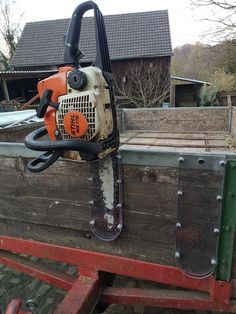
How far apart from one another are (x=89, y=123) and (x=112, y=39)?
16.3m

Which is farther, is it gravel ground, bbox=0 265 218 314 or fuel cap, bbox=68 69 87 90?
gravel ground, bbox=0 265 218 314

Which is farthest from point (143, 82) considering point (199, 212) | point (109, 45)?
point (199, 212)

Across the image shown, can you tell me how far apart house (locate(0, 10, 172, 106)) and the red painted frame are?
42.4 feet

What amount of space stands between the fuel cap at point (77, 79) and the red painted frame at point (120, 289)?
0.88 m

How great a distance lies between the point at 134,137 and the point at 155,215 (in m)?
3.21

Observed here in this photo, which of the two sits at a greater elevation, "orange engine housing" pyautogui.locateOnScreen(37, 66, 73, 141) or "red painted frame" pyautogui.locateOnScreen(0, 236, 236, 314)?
"orange engine housing" pyautogui.locateOnScreen(37, 66, 73, 141)

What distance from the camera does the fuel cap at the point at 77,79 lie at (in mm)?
1198

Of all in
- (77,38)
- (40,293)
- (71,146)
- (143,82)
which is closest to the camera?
(71,146)

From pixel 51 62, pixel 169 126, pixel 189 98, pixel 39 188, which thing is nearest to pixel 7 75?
pixel 51 62

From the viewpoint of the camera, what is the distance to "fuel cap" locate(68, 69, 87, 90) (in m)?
1.20

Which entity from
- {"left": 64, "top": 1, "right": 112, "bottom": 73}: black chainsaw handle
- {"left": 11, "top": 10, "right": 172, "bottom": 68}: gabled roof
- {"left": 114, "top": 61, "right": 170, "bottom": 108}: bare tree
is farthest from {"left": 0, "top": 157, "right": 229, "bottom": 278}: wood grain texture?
{"left": 11, "top": 10, "right": 172, "bottom": 68}: gabled roof

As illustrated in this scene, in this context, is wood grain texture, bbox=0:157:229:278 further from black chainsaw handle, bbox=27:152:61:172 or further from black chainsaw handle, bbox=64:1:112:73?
black chainsaw handle, bbox=64:1:112:73

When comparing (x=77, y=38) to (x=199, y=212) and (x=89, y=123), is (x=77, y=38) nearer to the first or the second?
(x=89, y=123)

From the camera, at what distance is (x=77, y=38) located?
1329 millimetres
